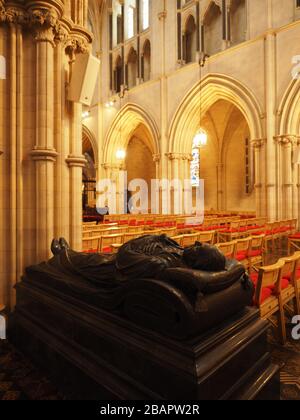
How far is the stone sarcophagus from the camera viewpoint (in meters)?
1.50

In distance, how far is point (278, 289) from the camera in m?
2.82

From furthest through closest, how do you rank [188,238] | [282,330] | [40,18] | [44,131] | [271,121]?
[271,121], [188,238], [44,131], [40,18], [282,330]

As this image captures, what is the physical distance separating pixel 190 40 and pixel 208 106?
3.35 meters

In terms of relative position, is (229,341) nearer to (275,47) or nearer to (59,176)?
(59,176)

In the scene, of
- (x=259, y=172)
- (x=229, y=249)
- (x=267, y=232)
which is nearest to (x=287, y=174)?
(x=259, y=172)

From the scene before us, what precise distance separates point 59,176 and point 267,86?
10024 millimetres

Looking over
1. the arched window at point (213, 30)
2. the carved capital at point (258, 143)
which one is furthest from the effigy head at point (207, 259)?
the arched window at point (213, 30)

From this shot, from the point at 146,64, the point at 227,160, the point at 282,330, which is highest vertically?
the point at 146,64

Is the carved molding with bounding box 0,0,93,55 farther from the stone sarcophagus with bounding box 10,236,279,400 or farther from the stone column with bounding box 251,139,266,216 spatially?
the stone column with bounding box 251,139,266,216

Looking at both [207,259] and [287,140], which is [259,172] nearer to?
[287,140]

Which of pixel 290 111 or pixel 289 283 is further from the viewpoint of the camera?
pixel 290 111

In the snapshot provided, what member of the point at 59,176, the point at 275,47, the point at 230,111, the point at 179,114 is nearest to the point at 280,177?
the point at 275,47

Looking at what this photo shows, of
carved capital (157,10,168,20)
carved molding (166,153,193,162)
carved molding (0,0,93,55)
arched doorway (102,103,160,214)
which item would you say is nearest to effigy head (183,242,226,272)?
carved molding (0,0,93,55)

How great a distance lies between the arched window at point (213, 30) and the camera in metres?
13.5
